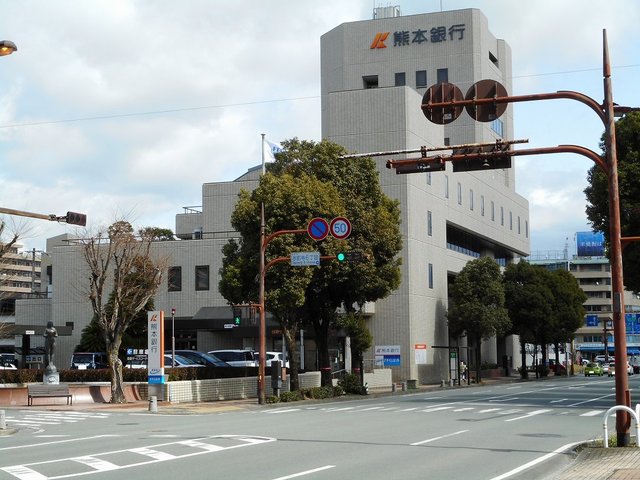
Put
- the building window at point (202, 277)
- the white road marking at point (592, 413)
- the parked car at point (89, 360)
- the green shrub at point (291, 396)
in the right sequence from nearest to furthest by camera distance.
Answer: the white road marking at point (592, 413) → the green shrub at point (291, 396) → the parked car at point (89, 360) → the building window at point (202, 277)

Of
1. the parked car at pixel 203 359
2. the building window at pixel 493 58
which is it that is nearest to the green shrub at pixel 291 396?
the parked car at pixel 203 359

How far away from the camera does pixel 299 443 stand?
725 inches

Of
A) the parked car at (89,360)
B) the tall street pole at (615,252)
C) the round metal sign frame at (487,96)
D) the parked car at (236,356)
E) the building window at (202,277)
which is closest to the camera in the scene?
the round metal sign frame at (487,96)

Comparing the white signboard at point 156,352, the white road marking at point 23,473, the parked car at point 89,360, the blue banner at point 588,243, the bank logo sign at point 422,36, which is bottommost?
the white road marking at point 23,473

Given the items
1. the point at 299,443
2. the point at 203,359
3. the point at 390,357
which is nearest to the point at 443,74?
the point at 390,357

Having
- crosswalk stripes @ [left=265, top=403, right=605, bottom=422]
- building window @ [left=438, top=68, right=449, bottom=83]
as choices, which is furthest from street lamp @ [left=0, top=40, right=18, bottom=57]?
building window @ [left=438, top=68, right=449, bottom=83]

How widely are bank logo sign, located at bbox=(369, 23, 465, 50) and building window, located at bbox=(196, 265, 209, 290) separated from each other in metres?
28.5

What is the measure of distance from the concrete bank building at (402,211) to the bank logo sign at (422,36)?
0.09 meters

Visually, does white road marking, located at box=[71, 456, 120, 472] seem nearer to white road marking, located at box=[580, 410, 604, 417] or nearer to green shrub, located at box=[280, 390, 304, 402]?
white road marking, located at box=[580, 410, 604, 417]

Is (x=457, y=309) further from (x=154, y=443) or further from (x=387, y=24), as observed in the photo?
(x=154, y=443)

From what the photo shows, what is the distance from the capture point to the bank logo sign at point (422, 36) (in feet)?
248

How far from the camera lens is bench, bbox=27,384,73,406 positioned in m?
34.1

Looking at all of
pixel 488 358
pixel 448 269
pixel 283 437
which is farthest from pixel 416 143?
pixel 283 437

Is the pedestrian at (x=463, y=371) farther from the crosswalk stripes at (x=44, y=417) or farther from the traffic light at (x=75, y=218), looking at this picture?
the traffic light at (x=75, y=218)
